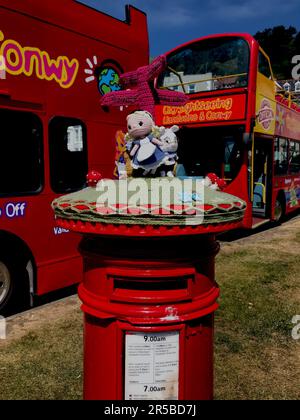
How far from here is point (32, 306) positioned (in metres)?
5.20

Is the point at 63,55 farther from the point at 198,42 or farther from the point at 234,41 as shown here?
the point at 198,42

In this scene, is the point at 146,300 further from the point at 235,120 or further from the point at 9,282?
the point at 235,120

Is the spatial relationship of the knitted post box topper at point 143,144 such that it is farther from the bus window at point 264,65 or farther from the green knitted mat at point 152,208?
the bus window at point 264,65

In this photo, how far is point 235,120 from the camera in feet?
27.7

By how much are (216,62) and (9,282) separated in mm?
7172

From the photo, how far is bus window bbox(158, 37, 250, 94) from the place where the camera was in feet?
28.4

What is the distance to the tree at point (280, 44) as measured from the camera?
91.9 meters

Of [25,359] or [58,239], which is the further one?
[58,239]

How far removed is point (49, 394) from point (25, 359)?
2.14 feet

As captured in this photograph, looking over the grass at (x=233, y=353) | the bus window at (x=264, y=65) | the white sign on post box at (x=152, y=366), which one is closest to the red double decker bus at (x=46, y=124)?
the grass at (x=233, y=353)

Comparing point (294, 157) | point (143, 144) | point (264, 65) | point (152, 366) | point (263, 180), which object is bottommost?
point (152, 366)

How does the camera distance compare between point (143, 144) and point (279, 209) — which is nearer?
point (143, 144)

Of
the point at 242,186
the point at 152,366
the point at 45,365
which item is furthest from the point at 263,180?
the point at 152,366
